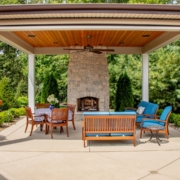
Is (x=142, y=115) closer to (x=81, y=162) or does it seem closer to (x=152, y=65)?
(x=81, y=162)

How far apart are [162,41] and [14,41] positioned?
5.08 meters

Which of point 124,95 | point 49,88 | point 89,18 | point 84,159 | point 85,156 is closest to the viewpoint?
point 84,159

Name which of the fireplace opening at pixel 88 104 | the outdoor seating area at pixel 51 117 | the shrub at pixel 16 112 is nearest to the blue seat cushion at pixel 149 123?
the outdoor seating area at pixel 51 117

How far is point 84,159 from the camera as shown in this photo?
15.2ft

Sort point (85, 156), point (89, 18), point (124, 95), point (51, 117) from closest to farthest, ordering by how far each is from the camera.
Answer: point (85, 156), point (89, 18), point (51, 117), point (124, 95)

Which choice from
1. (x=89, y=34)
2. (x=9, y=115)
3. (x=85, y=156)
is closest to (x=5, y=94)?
(x=9, y=115)

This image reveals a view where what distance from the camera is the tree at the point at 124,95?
11.8 meters

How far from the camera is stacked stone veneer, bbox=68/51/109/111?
10.6 m

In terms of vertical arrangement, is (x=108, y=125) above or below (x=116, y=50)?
below

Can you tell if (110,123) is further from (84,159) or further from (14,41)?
(14,41)

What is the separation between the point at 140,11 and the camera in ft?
16.9

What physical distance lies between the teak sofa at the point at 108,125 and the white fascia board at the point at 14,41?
140 inches

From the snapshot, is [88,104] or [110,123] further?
[88,104]

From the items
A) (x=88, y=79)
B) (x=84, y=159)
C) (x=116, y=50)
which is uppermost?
(x=116, y=50)
